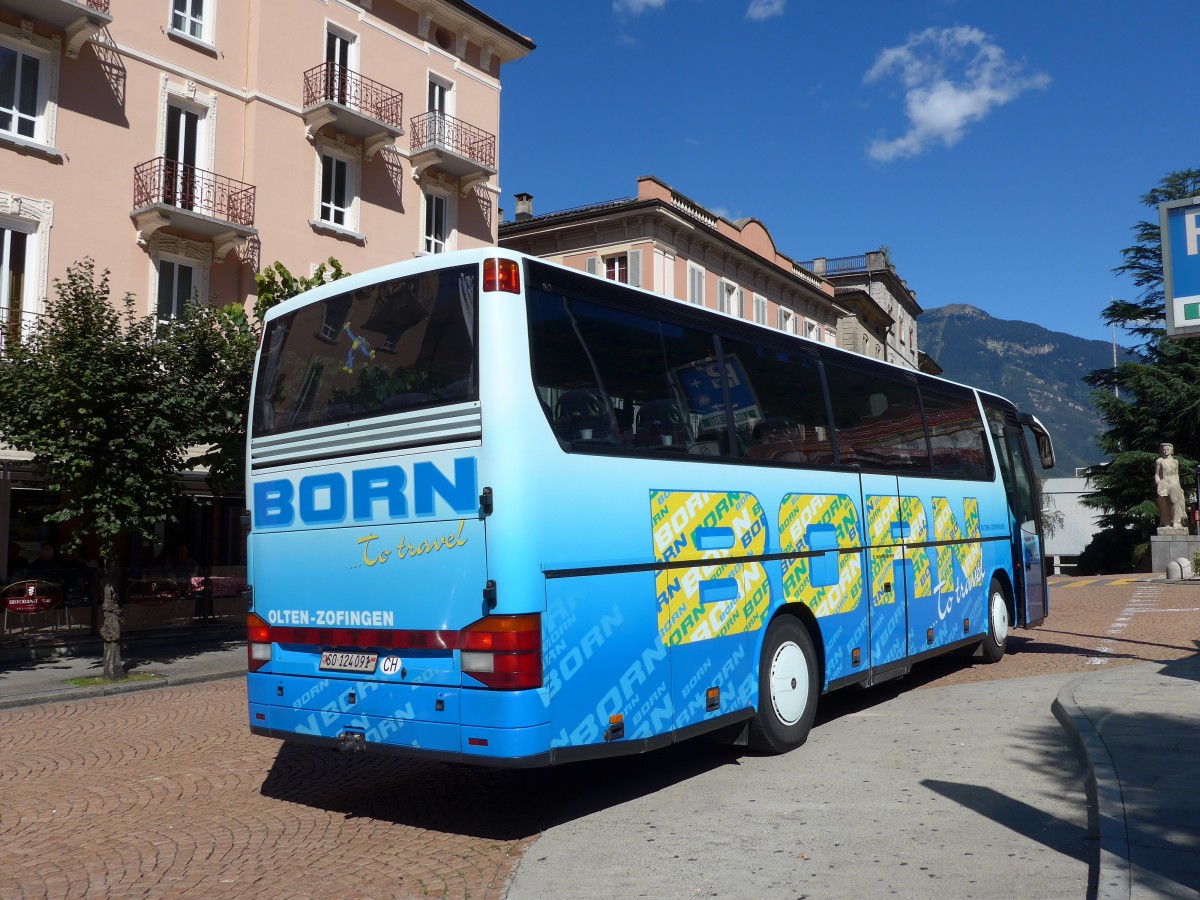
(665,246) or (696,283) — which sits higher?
(665,246)

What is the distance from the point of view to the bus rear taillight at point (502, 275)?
5.89m

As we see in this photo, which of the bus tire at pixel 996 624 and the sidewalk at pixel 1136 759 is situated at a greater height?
the bus tire at pixel 996 624

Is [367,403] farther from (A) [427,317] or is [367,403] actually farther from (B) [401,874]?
(B) [401,874]

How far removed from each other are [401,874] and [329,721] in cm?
134

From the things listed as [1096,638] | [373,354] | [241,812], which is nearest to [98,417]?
[241,812]

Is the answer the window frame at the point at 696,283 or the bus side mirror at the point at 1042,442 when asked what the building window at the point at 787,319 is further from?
the bus side mirror at the point at 1042,442

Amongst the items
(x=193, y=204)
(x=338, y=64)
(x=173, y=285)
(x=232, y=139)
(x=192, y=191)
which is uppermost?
(x=338, y=64)

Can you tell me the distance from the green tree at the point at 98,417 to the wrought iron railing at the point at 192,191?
6561 millimetres

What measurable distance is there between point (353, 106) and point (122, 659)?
13.8 m

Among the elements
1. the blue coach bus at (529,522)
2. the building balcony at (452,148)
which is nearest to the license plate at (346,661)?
the blue coach bus at (529,522)

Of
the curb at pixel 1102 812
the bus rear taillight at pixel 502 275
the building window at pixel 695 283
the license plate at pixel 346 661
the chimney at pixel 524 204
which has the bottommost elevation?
the curb at pixel 1102 812

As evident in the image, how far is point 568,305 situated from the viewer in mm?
6277

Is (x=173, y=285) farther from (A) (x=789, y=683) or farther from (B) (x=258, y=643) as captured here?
(A) (x=789, y=683)

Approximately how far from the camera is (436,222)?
2691 centimetres
